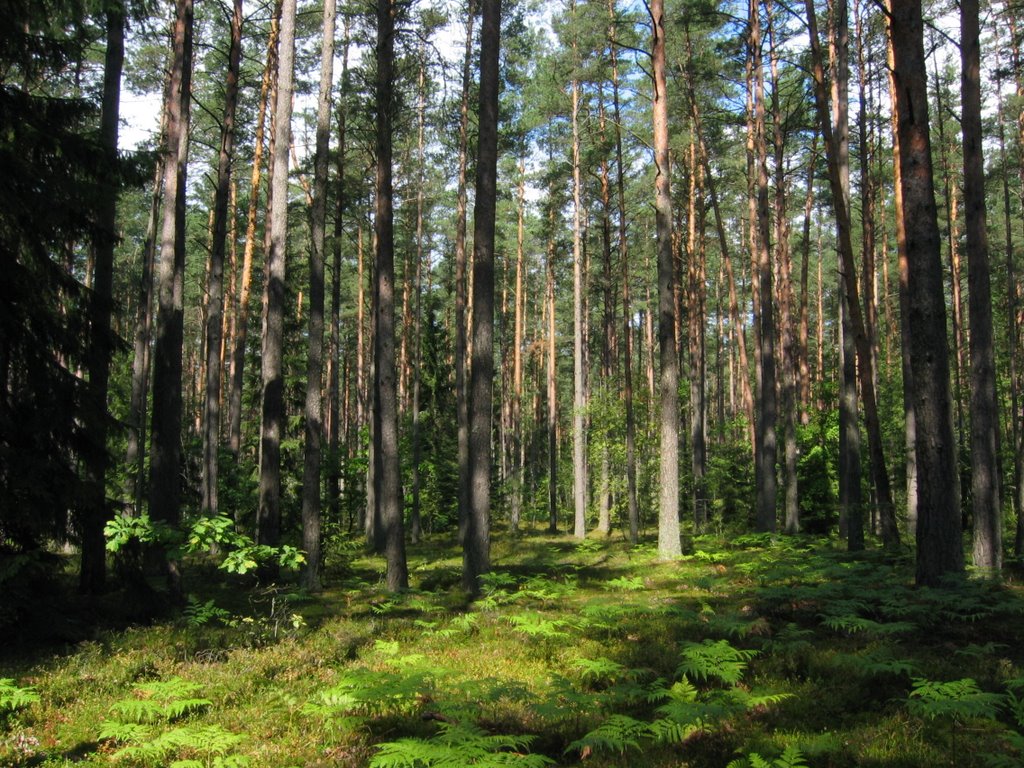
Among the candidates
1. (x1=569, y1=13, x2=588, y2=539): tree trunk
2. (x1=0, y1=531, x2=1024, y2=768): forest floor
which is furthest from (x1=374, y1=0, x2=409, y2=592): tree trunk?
(x1=569, y1=13, x2=588, y2=539): tree trunk

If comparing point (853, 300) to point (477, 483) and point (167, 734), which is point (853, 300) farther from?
point (167, 734)

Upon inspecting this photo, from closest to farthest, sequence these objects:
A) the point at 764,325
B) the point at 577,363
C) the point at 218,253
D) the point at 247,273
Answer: the point at 218,253, the point at 764,325, the point at 247,273, the point at 577,363

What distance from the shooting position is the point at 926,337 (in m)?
8.60

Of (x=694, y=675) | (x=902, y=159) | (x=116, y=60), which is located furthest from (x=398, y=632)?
(x=116, y=60)

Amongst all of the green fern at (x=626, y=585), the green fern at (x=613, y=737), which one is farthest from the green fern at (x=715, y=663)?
the green fern at (x=626, y=585)

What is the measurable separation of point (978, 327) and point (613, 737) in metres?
11.5

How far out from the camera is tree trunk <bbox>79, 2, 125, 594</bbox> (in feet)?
29.6

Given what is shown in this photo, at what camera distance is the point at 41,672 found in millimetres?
6828

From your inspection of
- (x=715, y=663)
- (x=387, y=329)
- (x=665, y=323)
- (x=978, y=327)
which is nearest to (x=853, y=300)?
(x=978, y=327)

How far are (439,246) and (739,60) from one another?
23.4 metres

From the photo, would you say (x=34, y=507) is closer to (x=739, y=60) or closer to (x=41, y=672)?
(x=41, y=672)

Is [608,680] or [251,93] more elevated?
[251,93]

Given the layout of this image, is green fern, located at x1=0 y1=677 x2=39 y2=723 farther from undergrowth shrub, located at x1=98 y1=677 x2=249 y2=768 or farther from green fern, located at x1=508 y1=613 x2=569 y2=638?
green fern, located at x1=508 y1=613 x2=569 y2=638

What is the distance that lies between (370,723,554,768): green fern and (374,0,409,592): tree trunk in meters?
8.74
